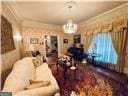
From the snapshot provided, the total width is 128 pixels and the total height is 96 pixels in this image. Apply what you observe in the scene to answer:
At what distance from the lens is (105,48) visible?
517cm

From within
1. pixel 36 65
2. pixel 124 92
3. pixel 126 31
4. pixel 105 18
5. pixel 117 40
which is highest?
pixel 105 18

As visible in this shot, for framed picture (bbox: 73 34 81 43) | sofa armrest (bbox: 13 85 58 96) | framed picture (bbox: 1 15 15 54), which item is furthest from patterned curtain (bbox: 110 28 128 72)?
framed picture (bbox: 1 15 15 54)

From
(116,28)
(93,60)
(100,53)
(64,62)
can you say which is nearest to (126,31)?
(116,28)

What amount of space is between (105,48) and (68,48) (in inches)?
153

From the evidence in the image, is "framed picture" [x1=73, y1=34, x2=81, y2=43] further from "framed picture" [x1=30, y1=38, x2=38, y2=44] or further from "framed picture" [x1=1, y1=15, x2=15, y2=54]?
"framed picture" [x1=1, y1=15, x2=15, y2=54]

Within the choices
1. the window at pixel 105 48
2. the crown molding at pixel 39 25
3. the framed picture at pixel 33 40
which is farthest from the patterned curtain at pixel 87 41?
the framed picture at pixel 33 40

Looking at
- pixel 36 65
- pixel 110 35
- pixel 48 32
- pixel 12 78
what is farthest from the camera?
pixel 48 32

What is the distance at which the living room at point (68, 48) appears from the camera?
1.90 metres

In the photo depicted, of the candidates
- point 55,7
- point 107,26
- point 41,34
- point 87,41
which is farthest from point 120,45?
point 41,34

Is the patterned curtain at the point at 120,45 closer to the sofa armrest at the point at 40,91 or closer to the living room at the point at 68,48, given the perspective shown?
the living room at the point at 68,48

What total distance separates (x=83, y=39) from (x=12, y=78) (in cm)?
588

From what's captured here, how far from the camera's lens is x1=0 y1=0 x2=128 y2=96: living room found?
1.90 metres

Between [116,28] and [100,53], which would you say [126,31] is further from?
[100,53]

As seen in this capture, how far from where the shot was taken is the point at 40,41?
7.27 meters
